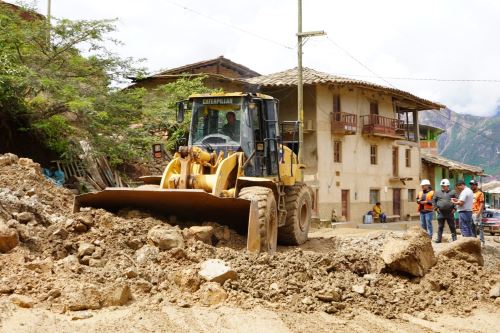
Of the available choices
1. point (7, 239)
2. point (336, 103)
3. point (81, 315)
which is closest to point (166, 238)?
point (7, 239)

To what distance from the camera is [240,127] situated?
10047 millimetres

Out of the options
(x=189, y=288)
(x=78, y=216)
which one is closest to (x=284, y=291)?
(x=189, y=288)

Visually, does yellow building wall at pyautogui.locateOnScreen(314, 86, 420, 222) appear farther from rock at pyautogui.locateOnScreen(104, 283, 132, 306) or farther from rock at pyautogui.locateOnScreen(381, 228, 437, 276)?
rock at pyautogui.locateOnScreen(104, 283, 132, 306)

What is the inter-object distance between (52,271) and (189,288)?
1.66 metres

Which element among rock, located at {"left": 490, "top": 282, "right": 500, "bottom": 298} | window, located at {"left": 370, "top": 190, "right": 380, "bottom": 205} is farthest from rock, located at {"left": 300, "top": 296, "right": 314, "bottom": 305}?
window, located at {"left": 370, "top": 190, "right": 380, "bottom": 205}

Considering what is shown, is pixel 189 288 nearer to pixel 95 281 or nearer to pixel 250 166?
pixel 95 281

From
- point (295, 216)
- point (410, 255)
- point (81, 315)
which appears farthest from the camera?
point (295, 216)

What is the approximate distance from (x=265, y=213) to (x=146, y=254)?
6.41 feet

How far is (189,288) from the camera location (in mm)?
6703

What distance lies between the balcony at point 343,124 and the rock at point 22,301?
2430cm

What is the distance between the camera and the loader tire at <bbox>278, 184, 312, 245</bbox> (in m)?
11.3

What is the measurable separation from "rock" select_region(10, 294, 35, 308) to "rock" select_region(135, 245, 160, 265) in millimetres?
1676

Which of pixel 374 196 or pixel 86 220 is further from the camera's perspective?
pixel 374 196

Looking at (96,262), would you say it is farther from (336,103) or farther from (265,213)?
(336,103)
